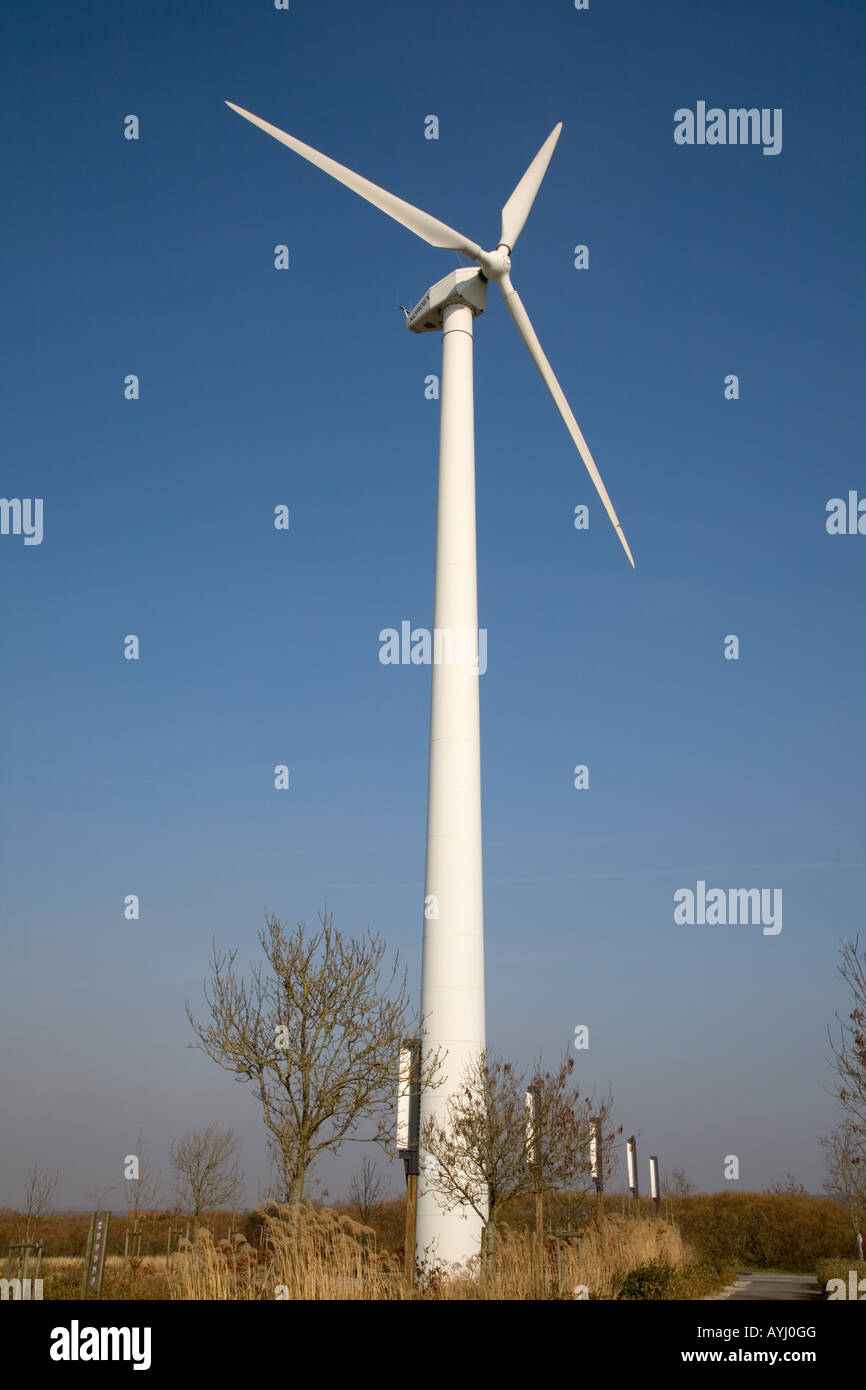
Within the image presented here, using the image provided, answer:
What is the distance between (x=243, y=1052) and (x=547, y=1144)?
23.1 feet

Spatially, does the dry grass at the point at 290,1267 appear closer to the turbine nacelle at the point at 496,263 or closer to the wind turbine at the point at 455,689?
the wind turbine at the point at 455,689

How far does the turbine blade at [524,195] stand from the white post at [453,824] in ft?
17.8

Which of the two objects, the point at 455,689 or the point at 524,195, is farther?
the point at 524,195

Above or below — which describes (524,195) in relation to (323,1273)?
above

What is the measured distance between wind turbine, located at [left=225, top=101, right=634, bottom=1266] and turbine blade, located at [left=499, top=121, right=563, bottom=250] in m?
0.04

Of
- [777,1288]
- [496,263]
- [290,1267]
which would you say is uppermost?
[496,263]

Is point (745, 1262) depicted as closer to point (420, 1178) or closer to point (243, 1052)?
point (420, 1178)

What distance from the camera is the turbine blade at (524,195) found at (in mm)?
33406

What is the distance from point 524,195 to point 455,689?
17.2 meters

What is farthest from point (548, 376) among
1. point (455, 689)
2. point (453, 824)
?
point (453, 824)

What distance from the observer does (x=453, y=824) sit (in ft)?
87.5

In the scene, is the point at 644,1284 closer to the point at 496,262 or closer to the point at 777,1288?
the point at 777,1288
